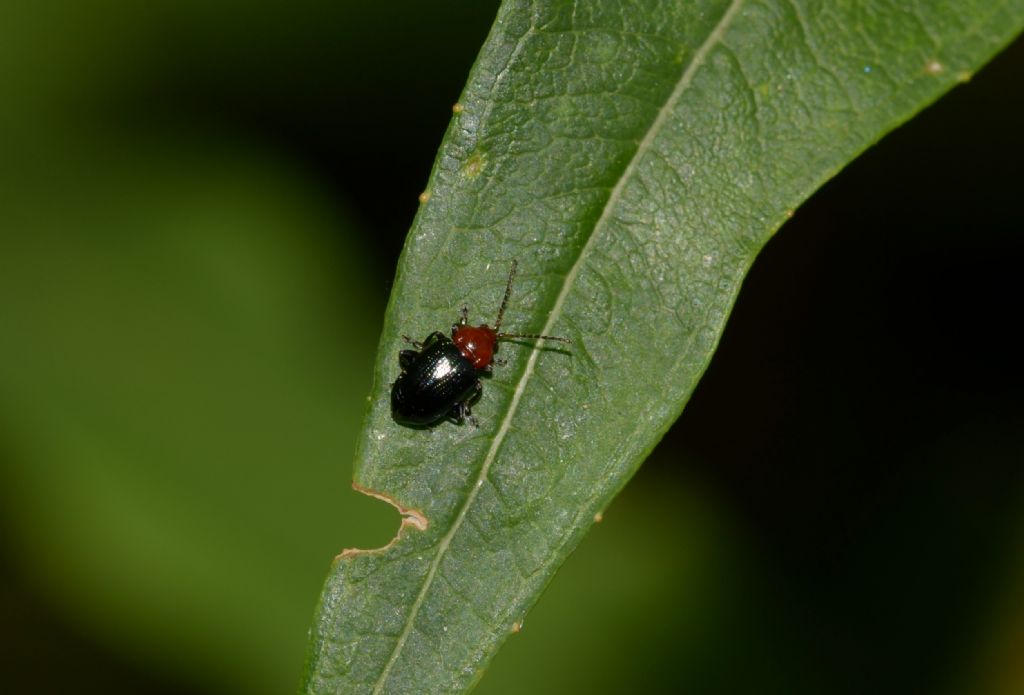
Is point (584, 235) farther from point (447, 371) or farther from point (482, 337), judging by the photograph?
point (447, 371)

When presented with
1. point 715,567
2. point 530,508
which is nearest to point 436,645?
point 530,508

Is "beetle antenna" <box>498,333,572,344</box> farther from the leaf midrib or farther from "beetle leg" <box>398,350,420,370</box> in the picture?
"beetle leg" <box>398,350,420,370</box>

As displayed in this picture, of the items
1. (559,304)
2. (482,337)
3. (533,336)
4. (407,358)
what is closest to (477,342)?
(482,337)

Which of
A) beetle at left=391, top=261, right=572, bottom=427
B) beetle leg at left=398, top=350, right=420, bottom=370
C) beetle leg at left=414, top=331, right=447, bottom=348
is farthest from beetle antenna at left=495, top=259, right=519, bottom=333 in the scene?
beetle leg at left=398, top=350, right=420, bottom=370

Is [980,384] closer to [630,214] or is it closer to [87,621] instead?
[630,214]

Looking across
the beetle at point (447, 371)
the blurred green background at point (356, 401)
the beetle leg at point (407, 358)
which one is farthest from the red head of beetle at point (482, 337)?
the blurred green background at point (356, 401)
